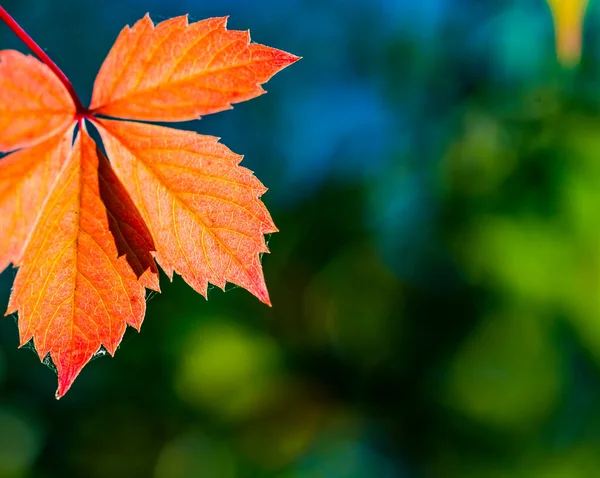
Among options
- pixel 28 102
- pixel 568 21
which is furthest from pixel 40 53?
pixel 568 21

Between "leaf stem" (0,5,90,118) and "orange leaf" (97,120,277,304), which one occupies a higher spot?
"leaf stem" (0,5,90,118)

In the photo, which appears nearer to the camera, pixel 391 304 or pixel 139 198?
pixel 139 198

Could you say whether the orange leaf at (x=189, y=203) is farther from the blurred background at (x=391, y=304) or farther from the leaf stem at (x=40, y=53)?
the blurred background at (x=391, y=304)

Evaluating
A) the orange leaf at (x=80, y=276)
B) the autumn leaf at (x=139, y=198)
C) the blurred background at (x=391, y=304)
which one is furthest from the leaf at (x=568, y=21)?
the blurred background at (x=391, y=304)

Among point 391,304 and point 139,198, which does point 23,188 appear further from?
point 391,304

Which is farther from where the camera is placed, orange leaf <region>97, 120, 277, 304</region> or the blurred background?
the blurred background

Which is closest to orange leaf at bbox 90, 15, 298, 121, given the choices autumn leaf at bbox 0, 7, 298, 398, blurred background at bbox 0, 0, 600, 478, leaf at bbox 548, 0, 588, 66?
autumn leaf at bbox 0, 7, 298, 398

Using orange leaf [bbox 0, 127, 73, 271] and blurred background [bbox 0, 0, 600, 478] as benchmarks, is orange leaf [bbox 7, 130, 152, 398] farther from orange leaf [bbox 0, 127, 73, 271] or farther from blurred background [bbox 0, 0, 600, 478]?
blurred background [bbox 0, 0, 600, 478]
